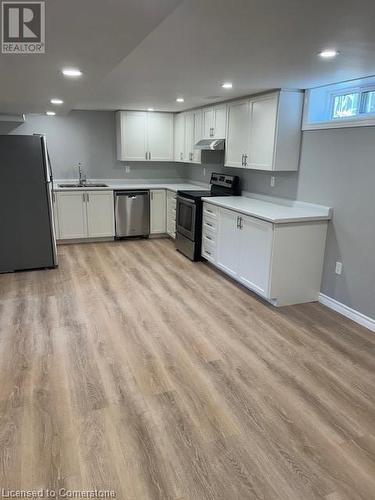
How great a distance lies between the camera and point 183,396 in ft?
7.61

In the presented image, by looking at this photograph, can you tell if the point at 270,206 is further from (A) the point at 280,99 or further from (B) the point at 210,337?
(B) the point at 210,337

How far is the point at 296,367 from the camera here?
8.71 feet

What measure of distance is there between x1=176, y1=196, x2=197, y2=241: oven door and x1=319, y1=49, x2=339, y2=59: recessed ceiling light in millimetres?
2747

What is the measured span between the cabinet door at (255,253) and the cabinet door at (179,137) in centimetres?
274

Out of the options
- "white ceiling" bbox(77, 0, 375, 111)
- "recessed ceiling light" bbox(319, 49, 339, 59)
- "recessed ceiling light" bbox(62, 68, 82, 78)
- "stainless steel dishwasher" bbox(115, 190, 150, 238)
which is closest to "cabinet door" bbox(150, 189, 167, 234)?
"stainless steel dishwasher" bbox(115, 190, 150, 238)

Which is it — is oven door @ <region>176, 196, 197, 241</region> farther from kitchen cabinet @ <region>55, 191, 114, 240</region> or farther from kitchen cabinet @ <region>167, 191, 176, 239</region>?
kitchen cabinet @ <region>55, 191, 114, 240</region>

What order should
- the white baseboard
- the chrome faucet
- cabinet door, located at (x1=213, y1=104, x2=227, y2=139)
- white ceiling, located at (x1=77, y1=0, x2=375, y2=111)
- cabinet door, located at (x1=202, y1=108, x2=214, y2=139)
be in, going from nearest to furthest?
white ceiling, located at (x1=77, y1=0, x2=375, y2=111) → the white baseboard → cabinet door, located at (x1=213, y1=104, x2=227, y2=139) → cabinet door, located at (x1=202, y1=108, x2=214, y2=139) → the chrome faucet

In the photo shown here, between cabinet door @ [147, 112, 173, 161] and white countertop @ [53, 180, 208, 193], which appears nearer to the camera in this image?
white countertop @ [53, 180, 208, 193]

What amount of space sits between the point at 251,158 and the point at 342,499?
349 centimetres

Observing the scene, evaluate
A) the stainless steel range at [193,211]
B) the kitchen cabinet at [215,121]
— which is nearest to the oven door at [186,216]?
the stainless steel range at [193,211]

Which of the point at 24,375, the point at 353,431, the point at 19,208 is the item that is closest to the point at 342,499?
the point at 353,431

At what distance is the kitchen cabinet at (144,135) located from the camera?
6137 millimetres

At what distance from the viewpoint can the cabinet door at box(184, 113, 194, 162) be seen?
5.80 metres

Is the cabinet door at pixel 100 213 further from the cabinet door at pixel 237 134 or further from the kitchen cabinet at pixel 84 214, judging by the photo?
the cabinet door at pixel 237 134
